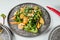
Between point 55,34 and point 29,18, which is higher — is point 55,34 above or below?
below

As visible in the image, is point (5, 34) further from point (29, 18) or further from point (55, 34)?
point (55, 34)

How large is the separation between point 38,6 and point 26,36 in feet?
0.72

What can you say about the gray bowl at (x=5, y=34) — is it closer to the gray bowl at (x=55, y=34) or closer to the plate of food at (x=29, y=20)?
the plate of food at (x=29, y=20)

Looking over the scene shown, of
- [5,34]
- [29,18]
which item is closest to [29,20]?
[29,18]

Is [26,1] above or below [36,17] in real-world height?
above

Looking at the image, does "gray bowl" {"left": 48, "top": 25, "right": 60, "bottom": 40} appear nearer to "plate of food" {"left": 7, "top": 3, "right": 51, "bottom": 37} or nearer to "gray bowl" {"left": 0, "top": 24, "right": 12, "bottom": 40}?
"plate of food" {"left": 7, "top": 3, "right": 51, "bottom": 37}

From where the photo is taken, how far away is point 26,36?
131 cm

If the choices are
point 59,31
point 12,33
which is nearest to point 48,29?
point 59,31

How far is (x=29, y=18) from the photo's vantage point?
133 centimetres

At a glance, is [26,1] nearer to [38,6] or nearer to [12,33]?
[38,6]

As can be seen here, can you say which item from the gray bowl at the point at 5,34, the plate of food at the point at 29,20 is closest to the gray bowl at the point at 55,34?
the plate of food at the point at 29,20

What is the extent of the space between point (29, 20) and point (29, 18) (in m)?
0.02

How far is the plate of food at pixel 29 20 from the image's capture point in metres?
1.31

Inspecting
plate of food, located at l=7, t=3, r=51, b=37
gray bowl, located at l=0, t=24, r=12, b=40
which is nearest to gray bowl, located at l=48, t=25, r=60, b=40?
plate of food, located at l=7, t=3, r=51, b=37
